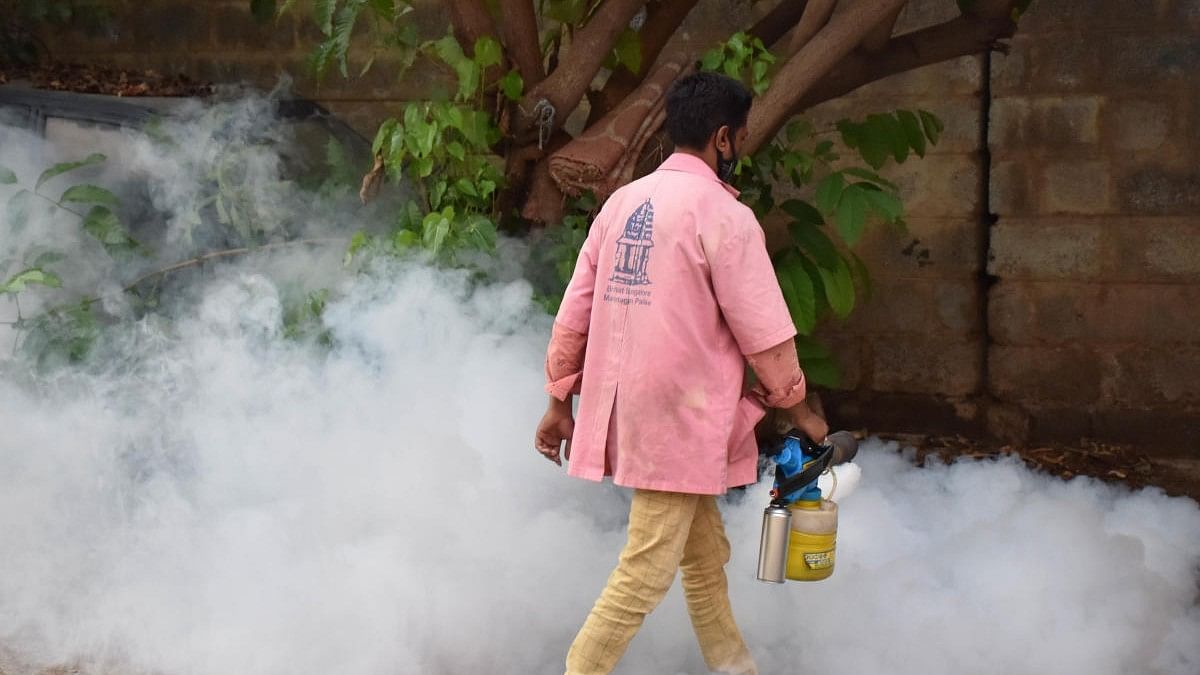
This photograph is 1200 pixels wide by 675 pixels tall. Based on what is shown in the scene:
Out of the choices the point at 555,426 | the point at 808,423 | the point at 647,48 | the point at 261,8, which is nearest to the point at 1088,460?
the point at 647,48

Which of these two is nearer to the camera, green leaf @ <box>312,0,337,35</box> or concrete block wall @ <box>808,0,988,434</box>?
green leaf @ <box>312,0,337,35</box>

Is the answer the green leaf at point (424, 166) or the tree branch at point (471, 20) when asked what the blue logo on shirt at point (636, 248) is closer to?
the green leaf at point (424, 166)

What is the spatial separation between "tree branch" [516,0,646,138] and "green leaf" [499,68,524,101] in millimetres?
75

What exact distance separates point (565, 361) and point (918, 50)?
2.47 metres

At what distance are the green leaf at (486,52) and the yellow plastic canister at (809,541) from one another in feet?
6.90

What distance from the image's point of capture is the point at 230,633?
12.2 feet

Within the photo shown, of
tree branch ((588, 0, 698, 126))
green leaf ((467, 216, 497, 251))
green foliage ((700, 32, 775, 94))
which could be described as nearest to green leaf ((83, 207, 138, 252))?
green leaf ((467, 216, 497, 251))

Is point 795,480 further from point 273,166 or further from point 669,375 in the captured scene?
point 273,166

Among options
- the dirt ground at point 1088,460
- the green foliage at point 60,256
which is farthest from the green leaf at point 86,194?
the dirt ground at point 1088,460

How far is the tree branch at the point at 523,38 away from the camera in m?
4.65

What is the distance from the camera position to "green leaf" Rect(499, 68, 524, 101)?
4.63 metres

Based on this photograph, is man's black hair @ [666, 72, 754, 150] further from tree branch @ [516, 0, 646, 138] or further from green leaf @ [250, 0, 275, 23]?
green leaf @ [250, 0, 275, 23]

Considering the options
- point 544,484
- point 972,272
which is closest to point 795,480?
point 544,484

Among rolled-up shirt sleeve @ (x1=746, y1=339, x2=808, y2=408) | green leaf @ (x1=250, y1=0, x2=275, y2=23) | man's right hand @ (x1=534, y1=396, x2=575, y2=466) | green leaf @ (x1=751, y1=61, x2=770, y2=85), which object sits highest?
green leaf @ (x1=250, y1=0, x2=275, y2=23)
